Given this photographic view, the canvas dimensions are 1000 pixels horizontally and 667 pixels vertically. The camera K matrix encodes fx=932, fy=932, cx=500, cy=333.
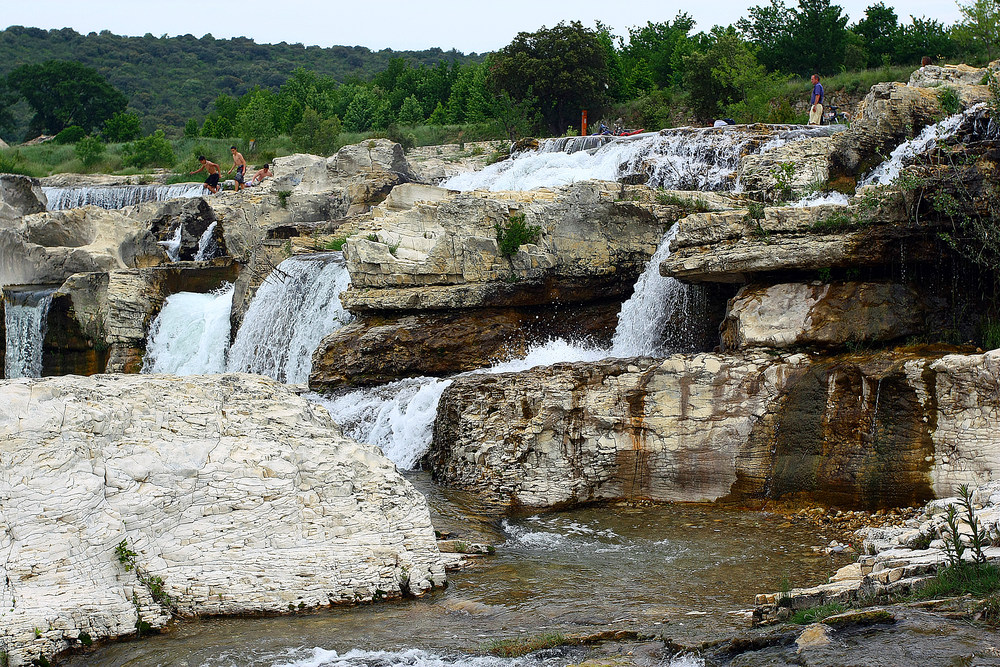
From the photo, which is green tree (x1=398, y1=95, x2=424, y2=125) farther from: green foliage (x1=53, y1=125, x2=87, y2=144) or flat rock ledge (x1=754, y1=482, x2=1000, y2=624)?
flat rock ledge (x1=754, y1=482, x2=1000, y2=624)

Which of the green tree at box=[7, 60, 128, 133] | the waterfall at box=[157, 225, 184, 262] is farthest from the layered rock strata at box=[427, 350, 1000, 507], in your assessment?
the green tree at box=[7, 60, 128, 133]

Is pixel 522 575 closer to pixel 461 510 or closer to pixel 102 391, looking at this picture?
pixel 461 510

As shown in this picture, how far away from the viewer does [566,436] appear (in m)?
9.81

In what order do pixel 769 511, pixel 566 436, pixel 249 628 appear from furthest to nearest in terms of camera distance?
1. pixel 566 436
2. pixel 769 511
3. pixel 249 628

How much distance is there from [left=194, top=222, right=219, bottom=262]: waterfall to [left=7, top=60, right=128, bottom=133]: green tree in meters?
36.6

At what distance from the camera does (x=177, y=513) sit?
6.13m

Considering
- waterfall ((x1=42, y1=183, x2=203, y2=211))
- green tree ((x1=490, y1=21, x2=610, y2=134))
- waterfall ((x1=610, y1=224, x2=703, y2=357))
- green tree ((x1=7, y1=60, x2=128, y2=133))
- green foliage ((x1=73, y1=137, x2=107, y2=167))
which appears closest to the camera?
waterfall ((x1=610, y1=224, x2=703, y2=357))

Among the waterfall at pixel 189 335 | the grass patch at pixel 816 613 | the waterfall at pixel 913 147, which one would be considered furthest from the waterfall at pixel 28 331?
the grass patch at pixel 816 613

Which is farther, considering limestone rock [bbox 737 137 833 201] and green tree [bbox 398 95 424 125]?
green tree [bbox 398 95 424 125]

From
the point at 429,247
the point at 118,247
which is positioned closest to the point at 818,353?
the point at 429,247

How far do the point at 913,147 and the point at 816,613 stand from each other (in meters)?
9.34

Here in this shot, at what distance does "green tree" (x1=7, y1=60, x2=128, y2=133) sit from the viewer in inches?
2079

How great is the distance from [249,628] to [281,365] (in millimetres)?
9777

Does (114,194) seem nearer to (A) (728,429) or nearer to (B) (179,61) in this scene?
(A) (728,429)
